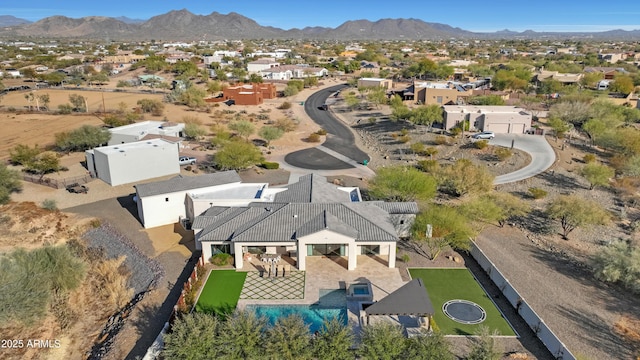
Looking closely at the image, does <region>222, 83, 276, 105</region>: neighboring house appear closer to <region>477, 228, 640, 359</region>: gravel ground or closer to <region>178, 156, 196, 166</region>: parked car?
<region>178, 156, 196, 166</region>: parked car

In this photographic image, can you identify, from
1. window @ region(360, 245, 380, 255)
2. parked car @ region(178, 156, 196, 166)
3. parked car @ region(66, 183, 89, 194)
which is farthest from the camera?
parked car @ region(178, 156, 196, 166)

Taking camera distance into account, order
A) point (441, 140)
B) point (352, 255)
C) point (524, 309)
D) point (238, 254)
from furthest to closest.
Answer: point (441, 140)
point (238, 254)
point (352, 255)
point (524, 309)

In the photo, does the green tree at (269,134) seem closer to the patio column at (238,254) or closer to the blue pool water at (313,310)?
the patio column at (238,254)

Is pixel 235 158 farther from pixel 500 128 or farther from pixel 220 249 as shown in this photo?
pixel 500 128

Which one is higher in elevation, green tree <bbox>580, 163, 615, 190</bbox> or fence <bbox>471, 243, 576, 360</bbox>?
green tree <bbox>580, 163, 615, 190</bbox>

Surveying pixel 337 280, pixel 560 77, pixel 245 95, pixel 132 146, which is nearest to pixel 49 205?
pixel 132 146

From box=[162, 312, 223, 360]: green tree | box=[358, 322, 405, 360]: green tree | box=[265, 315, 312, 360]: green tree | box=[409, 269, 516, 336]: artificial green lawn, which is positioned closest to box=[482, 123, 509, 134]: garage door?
box=[409, 269, 516, 336]: artificial green lawn

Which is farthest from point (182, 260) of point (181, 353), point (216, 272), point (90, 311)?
point (181, 353)
